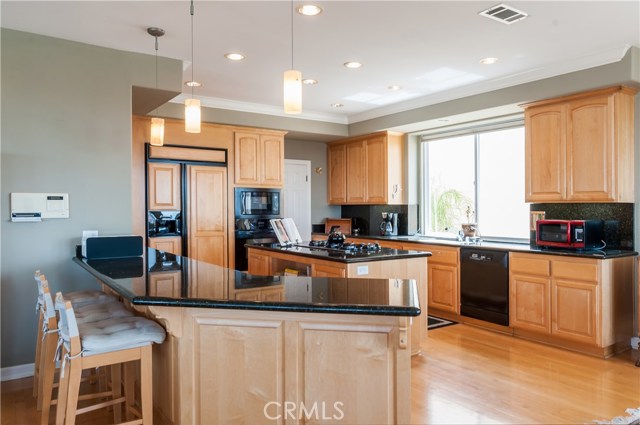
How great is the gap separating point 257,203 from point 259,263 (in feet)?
4.01

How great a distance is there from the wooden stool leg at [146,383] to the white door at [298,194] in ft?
15.2

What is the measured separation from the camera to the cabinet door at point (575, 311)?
383cm

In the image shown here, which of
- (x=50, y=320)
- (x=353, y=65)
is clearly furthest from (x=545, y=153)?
(x=50, y=320)

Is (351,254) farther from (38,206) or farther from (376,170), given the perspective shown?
(376,170)

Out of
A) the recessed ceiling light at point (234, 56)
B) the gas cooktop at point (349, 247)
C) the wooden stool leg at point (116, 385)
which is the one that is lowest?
the wooden stool leg at point (116, 385)

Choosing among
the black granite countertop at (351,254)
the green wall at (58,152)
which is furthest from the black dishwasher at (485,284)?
the green wall at (58,152)

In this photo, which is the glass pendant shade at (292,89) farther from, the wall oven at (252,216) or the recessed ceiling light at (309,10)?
the wall oven at (252,216)

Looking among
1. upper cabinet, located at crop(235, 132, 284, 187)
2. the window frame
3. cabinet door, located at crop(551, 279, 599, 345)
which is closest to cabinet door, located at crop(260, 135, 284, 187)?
upper cabinet, located at crop(235, 132, 284, 187)

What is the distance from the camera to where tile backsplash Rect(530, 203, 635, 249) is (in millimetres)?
4141

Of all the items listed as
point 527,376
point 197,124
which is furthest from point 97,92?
point 527,376

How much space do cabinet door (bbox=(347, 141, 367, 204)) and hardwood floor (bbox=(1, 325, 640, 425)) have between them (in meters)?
2.95

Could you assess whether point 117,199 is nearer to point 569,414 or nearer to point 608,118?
point 569,414

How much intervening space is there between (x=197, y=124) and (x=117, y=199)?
114cm

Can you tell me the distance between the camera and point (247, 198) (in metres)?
5.84
